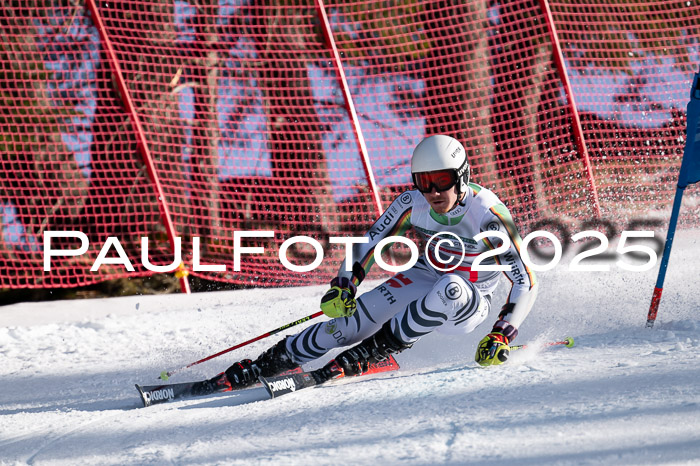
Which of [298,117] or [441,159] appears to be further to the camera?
[298,117]

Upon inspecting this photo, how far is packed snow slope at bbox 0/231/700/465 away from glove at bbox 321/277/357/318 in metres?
0.33

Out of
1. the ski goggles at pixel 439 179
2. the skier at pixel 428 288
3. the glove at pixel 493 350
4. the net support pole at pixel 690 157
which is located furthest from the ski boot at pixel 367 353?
the net support pole at pixel 690 157

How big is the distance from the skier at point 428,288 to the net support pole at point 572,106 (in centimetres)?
356

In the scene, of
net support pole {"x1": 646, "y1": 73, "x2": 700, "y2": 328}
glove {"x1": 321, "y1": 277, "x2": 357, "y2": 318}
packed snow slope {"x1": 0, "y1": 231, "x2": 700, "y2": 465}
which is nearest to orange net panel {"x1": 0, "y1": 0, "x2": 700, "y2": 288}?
packed snow slope {"x1": 0, "y1": 231, "x2": 700, "y2": 465}

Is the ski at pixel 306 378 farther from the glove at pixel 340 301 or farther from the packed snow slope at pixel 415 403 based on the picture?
the glove at pixel 340 301

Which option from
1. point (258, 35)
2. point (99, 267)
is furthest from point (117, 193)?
point (258, 35)

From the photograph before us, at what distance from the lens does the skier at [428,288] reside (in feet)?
11.1

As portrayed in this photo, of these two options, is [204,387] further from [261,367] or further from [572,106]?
[572,106]

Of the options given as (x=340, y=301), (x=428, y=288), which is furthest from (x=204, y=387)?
(x=428, y=288)

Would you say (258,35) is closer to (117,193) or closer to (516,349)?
(117,193)

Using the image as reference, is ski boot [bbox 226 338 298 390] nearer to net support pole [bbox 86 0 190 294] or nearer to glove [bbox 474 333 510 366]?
glove [bbox 474 333 510 366]

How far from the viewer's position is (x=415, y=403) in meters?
2.90

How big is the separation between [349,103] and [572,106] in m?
2.06

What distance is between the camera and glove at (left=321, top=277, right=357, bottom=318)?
3570 mm
